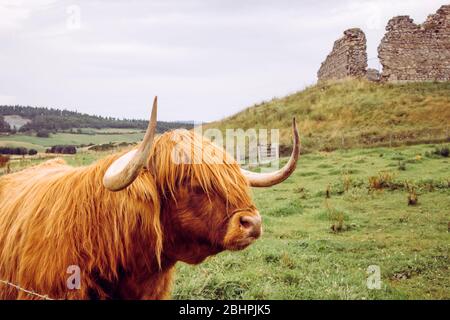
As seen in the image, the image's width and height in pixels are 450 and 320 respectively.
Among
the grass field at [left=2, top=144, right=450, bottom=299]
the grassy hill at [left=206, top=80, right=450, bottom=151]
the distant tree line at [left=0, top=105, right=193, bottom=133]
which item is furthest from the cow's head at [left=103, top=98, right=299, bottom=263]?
the grassy hill at [left=206, top=80, right=450, bottom=151]

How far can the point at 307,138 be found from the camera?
2144cm

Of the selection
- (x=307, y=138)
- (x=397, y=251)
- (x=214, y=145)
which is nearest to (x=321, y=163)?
(x=307, y=138)

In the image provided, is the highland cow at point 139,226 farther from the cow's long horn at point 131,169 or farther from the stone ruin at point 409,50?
the stone ruin at point 409,50

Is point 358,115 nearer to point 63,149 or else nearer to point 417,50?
point 417,50

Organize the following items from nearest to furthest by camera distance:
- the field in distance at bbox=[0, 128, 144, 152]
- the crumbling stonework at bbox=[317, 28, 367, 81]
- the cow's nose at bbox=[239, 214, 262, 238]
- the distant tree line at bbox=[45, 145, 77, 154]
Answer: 1. the cow's nose at bbox=[239, 214, 262, 238]
2. the distant tree line at bbox=[45, 145, 77, 154]
3. the field in distance at bbox=[0, 128, 144, 152]
4. the crumbling stonework at bbox=[317, 28, 367, 81]

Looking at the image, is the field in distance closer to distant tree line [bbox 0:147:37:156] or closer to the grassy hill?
distant tree line [bbox 0:147:37:156]

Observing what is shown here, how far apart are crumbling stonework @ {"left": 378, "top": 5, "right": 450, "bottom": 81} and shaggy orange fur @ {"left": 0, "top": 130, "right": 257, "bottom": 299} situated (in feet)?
101

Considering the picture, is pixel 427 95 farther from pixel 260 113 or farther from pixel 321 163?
pixel 321 163

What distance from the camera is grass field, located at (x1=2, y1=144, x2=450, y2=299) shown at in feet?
19.7

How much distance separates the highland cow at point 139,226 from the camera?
3.04 m

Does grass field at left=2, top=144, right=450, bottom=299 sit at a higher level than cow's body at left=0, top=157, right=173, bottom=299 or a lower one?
lower

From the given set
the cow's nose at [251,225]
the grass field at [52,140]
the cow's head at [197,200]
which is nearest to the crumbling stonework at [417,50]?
the grass field at [52,140]

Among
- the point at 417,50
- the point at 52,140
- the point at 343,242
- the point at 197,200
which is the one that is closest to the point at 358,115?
the point at 417,50

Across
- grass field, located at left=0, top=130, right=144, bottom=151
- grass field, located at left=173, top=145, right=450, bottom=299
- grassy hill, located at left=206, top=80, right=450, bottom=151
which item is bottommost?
grass field, located at left=173, top=145, right=450, bottom=299
